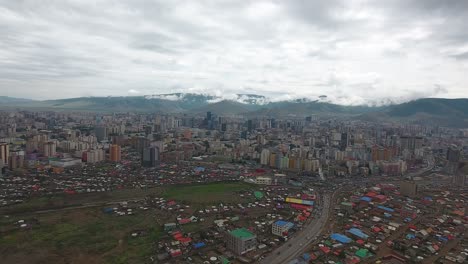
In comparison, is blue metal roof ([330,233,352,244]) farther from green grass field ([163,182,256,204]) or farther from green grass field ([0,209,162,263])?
green grass field ([0,209,162,263])

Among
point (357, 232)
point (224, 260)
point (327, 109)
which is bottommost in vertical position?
point (224, 260)

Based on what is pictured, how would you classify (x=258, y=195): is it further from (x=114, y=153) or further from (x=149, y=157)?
(x=114, y=153)

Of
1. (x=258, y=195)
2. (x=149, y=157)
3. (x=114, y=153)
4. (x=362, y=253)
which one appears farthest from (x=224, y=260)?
(x=114, y=153)

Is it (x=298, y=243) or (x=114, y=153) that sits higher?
(x=114, y=153)

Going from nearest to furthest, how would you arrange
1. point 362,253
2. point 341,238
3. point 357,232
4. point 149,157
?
point 362,253, point 341,238, point 357,232, point 149,157

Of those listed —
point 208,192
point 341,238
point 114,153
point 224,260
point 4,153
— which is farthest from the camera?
point 114,153

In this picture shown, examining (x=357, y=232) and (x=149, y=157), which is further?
Answer: (x=149, y=157)

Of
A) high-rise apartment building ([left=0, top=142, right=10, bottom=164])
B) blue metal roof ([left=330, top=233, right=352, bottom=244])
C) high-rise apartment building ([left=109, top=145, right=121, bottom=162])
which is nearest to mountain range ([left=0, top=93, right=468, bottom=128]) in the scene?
high-rise apartment building ([left=109, top=145, right=121, bottom=162])
